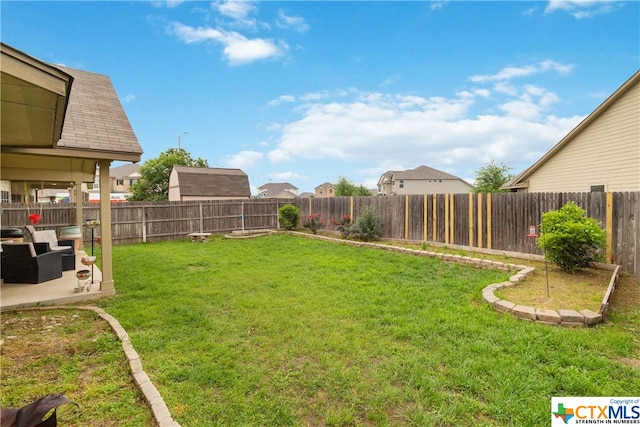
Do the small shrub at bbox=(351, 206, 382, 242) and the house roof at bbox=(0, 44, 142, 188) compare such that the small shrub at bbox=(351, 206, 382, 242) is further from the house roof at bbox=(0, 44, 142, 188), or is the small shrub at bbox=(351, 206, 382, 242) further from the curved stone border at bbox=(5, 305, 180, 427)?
the curved stone border at bbox=(5, 305, 180, 427)

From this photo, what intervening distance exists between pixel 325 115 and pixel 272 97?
3.70 meters

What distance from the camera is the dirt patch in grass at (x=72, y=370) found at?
2328 millimetres

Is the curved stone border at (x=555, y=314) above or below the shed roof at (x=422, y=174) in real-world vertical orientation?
below

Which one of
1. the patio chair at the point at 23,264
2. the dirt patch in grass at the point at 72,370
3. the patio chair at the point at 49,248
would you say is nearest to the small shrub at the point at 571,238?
the dirt patch in grass at the point at 72,370

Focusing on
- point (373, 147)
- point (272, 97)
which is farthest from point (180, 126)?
point (373, 147)

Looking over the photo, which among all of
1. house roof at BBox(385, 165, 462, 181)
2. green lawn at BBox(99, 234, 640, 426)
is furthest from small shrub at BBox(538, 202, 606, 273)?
house roof at BBox(385, 165, 462, 181)

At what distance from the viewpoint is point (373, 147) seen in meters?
37.3

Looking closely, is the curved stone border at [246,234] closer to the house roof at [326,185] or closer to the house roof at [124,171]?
the house roof at [124,171]

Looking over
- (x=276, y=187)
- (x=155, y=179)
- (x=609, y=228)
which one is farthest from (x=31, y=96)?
(x=276, y=187)

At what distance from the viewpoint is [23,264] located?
5.82m

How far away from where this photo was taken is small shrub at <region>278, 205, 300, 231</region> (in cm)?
1448

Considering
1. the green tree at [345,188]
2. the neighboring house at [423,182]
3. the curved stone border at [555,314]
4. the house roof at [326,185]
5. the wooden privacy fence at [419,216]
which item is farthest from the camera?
the house roof at [326,185]

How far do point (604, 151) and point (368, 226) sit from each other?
772cm

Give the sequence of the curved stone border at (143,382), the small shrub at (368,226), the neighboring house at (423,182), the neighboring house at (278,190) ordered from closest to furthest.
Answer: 1. the curved stone border at (143,382)
2. the small shrub at (368,226)
3. the neighboring house at (423,182)
4. the neighboring house at (278,190)
